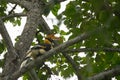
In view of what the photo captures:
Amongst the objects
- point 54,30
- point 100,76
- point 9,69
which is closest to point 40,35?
point 54,30

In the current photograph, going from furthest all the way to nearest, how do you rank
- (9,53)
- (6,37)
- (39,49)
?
(39,49), (9,53), (6,37)

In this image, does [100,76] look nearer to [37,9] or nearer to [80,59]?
[37,9]

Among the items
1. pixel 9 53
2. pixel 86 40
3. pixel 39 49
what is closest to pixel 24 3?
pixel 39 49

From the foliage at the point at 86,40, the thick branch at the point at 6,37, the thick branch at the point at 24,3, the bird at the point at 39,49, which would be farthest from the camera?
the bird at the point at 39,49

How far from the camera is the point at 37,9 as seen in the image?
12.4 ft

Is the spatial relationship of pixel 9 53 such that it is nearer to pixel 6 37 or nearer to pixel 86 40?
pixel 6 37

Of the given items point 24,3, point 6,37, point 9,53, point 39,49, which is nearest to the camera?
point 6,37

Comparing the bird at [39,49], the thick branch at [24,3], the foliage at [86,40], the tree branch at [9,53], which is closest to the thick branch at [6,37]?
the tree branch at [9,53]

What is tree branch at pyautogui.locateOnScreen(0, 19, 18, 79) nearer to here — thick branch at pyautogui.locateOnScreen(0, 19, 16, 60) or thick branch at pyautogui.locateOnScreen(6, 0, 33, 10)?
thick branch at pyautogui.locateOnScreen(0, 19, 16, 60)

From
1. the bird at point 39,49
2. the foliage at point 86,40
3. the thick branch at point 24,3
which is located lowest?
the foliage at point 86,40

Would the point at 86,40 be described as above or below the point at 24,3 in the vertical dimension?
below

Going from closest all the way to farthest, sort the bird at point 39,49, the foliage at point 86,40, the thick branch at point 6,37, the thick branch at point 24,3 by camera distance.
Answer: the foliage at point 86,40, the thick branch at point 6,37, the thick branch at point 24,3, the bird at point 39,49

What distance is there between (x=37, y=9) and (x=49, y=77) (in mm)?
1335

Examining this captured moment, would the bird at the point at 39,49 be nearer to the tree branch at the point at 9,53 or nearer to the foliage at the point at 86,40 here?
the foliage at the point at 86,40
